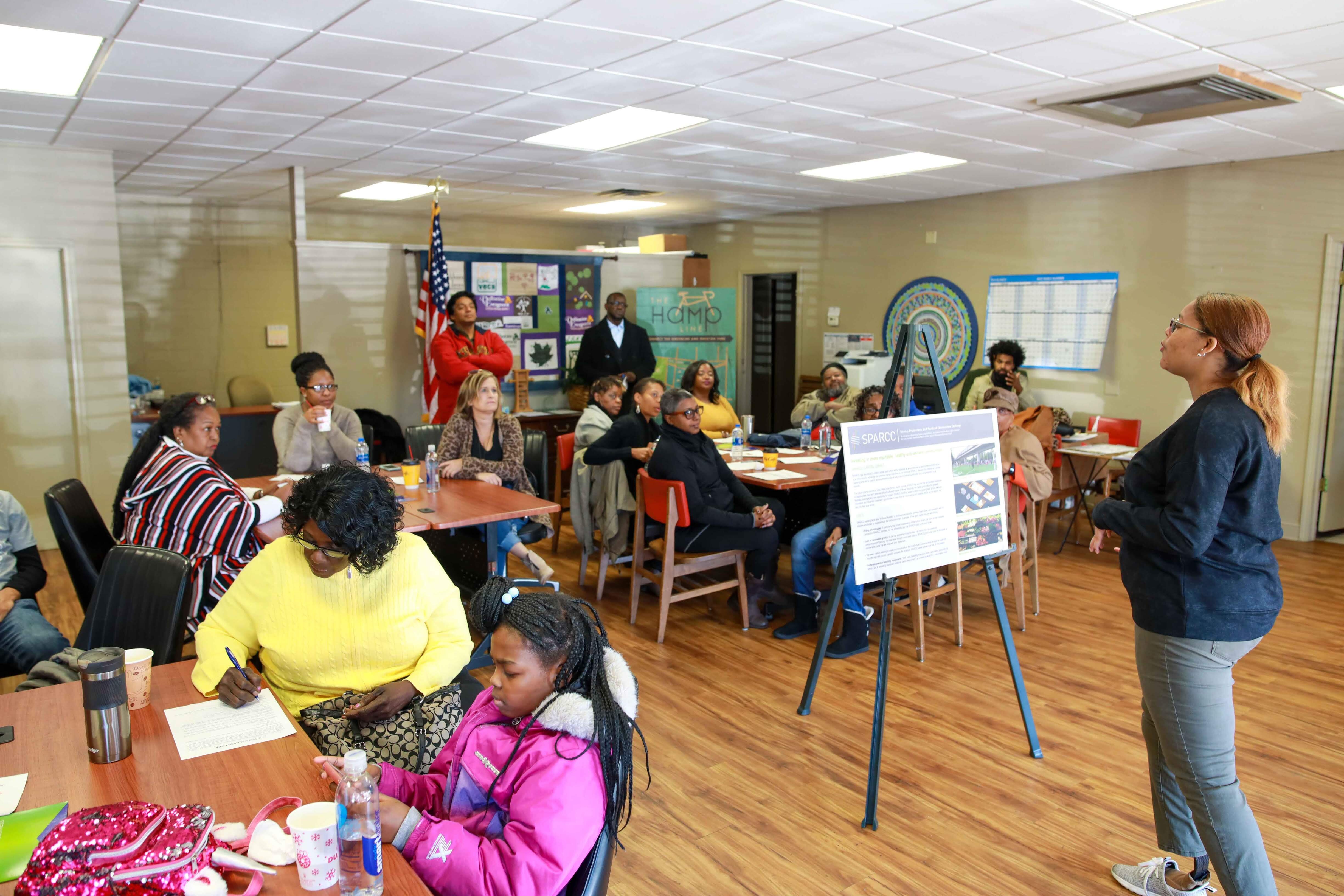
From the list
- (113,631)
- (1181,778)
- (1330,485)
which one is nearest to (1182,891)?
(1181,778)

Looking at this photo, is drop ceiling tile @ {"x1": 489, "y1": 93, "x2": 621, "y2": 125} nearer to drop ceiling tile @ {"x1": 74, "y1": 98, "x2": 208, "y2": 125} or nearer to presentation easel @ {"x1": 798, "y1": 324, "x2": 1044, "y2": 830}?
drop ceiling tile @ {"x1": 74, "y1": 98, "x2": 208, "y2": 125}

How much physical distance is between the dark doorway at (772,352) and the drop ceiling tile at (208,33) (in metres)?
7.54

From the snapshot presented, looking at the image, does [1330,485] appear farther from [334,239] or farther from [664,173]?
[334,239]

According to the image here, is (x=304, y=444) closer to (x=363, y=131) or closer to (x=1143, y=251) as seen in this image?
(x=363, y=131)

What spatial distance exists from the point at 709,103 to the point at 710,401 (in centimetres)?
228

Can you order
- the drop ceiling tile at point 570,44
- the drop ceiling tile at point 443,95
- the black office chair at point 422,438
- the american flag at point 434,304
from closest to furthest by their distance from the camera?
the drop ceiling tile at point 570,44 < the drop ceiling tile at point 443,95 < the black office chair at point 422,438 < the american flag at point 434,304

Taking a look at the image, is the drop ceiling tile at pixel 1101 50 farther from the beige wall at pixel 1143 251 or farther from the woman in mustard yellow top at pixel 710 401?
the beige wall at pixel 1143 251

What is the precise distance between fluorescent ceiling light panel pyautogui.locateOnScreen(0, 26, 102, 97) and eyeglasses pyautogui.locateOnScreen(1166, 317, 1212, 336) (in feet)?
13.2

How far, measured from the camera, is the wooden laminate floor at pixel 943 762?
104 inches

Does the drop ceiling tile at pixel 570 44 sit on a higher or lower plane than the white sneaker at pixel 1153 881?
higher

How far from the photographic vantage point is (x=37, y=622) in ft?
10.2

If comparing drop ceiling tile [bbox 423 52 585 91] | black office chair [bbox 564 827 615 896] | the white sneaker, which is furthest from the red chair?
black office chair [bbox 564 827 615 896]

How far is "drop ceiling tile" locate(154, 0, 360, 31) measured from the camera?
10.2 feet

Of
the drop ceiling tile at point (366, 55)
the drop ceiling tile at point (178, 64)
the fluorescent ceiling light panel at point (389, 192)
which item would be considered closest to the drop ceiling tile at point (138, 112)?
Result: the drop ceiling tile at point (178, 64)
